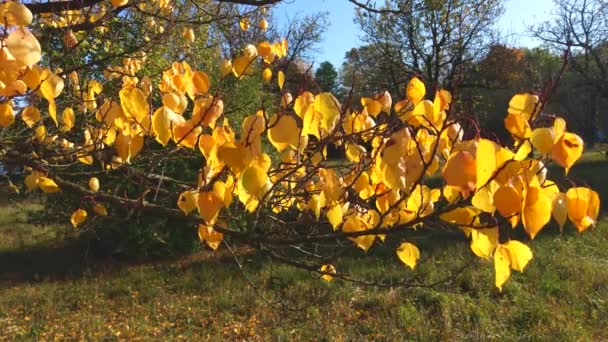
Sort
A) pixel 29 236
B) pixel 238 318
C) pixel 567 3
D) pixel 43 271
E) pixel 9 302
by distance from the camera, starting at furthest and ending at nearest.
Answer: pixel 567 3 → pixel 29 236 → pixel 43 271 → pixel 9 302 → pixel 238 318

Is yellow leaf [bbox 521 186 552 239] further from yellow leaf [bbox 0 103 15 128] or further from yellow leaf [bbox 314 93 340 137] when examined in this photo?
yellow leaf [bbox 0 103 15 128]

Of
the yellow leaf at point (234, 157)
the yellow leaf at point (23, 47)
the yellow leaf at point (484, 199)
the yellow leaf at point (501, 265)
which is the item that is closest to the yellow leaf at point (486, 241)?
the yellow leaf at point (501, 265)

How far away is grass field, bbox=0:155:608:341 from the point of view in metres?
4.77

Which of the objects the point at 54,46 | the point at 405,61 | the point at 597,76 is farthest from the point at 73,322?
the point at 597,76

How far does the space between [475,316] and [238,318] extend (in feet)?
7.82

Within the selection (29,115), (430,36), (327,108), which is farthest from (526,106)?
(430,36)

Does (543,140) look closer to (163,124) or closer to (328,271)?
(163,124)

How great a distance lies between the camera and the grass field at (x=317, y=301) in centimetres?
477

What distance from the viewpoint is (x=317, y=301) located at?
5.40 meters

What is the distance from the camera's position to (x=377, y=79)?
741 inches

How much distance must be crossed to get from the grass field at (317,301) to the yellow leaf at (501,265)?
10.6 ft

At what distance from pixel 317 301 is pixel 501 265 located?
4637mm

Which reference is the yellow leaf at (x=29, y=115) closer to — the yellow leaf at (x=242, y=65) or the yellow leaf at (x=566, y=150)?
the yellow leaf at (x=242, y=65)

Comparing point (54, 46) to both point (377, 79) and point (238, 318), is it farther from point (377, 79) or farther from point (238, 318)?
point (377, 79)
